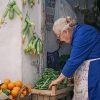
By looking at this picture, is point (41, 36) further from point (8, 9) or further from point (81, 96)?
point (81, 96)

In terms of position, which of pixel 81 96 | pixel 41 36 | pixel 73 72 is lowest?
pixel 81 96

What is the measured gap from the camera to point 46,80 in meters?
5.50

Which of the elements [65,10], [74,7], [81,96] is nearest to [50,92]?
[81,96]

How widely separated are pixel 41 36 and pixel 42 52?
270 millimetres

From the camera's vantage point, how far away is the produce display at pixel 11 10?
5320 mm

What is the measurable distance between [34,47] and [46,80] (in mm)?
551

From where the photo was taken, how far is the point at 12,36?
17.9ft

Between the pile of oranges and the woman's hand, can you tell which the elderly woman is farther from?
the pile of oranges

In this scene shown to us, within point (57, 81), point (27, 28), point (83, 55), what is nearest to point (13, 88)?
point (57, 81)

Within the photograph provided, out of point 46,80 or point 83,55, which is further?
point 46,80

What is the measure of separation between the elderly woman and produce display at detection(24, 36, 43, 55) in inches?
27.2

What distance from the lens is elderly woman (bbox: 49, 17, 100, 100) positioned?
15.6ft

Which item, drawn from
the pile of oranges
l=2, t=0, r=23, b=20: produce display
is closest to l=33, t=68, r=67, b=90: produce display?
the pile of oranges

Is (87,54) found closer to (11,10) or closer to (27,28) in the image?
(27,28)
